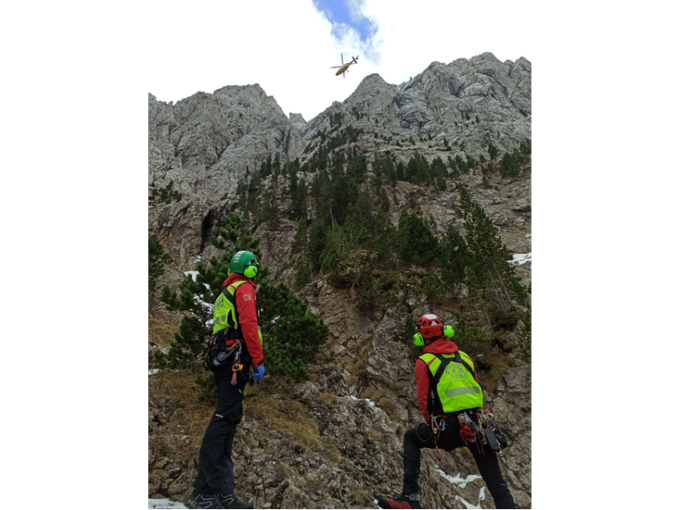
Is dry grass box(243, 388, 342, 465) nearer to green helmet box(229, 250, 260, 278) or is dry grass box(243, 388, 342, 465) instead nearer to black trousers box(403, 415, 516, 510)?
black trousers box(403, 415, 516, 510)

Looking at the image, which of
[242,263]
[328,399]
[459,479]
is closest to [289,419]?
[328,399]

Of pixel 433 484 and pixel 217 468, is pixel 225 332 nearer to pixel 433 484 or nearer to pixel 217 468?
pixel 217 468

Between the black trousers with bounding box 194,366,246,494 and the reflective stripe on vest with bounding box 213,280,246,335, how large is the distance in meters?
0.55

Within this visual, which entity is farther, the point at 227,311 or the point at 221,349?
the point at 227,311

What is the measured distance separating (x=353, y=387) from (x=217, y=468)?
1895cm

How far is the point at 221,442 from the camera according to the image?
423 centimetres

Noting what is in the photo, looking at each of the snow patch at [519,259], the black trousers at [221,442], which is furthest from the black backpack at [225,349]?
the snow patch at [519,259]

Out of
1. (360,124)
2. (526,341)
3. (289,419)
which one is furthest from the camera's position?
(360,124)

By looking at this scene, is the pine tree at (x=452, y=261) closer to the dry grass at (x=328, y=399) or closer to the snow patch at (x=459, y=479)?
the snow patch at (x=459, y=479)

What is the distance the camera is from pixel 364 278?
27.8 metres

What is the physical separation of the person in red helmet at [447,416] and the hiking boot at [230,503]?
213 cm

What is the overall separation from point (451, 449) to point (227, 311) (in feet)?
11.0

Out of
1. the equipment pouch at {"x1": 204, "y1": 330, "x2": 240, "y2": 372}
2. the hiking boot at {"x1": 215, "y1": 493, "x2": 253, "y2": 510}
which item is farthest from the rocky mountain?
the equipment pouch at {"x1": 204, "y1": 330, "x2": 240, "y2": 372}

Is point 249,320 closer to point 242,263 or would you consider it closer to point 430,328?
point 242,263
